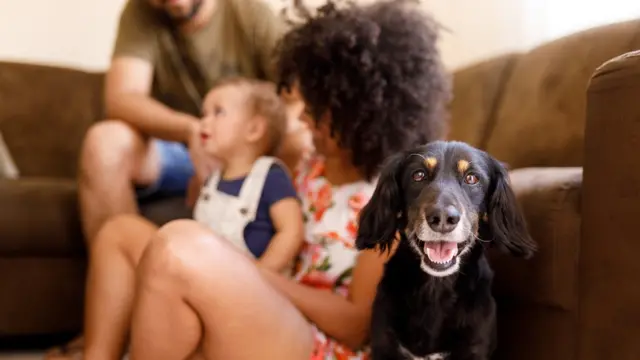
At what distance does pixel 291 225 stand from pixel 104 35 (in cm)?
196

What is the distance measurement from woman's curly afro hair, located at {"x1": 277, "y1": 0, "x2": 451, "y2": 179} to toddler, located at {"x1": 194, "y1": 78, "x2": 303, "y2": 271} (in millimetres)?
185

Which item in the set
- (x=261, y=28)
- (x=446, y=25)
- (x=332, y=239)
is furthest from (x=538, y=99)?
(x=446, y=25)

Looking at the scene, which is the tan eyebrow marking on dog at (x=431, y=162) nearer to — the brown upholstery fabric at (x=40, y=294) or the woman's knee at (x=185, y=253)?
the woman's knee at (x=185, y=253)

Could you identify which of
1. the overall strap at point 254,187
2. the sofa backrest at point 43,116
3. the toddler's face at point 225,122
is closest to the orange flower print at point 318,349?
the overall strap at point 254,187

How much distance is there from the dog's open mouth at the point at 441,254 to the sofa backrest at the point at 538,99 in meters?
0.57

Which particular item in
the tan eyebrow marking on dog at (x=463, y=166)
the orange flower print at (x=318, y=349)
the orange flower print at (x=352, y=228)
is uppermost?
the tan eyebrow marking on dog at (x=463, y=166)

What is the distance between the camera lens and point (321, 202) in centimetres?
132

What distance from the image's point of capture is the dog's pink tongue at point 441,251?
3.11ft

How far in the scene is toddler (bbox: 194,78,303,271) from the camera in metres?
1.32

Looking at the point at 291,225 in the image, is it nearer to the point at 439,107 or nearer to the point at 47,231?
the point at 439,107

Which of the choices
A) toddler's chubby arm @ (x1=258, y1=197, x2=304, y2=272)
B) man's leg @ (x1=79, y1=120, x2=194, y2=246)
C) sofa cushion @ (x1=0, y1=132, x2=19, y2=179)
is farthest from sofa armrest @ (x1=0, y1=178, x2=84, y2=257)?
toddler's chubby arm @ (x1=258, y1=197, x2=304, y2=272)

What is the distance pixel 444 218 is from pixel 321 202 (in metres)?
0.46

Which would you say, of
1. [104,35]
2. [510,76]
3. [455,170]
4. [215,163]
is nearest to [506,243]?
[455,170]

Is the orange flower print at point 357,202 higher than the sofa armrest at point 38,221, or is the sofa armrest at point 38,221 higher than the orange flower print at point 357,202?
the orange flower print at point 357,202
